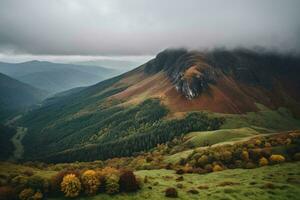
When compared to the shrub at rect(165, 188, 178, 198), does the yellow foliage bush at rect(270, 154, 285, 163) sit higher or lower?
higher

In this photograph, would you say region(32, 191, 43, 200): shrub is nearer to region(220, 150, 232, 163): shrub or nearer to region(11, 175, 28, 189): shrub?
region(11, 175, 28, 189): shrub

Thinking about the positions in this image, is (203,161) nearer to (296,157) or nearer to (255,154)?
(255,154)

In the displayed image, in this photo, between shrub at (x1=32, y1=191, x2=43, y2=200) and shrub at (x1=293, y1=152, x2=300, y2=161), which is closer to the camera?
shrub at (x1=32, y1=191, x2=43, y2=200)

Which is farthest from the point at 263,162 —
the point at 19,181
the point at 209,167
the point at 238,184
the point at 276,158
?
the point at 19,181

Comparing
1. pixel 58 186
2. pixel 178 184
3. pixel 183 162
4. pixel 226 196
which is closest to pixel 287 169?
pixel 226 196

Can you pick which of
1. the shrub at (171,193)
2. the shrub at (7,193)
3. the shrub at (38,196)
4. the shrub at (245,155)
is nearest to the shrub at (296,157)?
the shrub at (245,155)

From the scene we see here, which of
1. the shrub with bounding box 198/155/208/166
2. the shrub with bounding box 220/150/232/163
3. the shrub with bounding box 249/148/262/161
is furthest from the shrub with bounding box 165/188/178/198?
the shrub with bounding box 249/148/262/161

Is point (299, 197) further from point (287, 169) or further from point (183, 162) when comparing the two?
point (183, 162)
